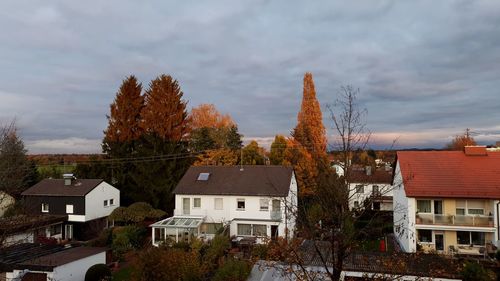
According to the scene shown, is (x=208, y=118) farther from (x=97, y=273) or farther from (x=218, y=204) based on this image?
(x=97, y=273)

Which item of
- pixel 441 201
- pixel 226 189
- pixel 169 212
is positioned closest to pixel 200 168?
pixel 226 189

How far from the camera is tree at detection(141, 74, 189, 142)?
139ft

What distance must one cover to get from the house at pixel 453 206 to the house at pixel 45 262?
793 inches

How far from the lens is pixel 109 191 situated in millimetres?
37938

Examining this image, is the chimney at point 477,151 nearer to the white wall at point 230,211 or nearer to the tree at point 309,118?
the white wall at point 230,211

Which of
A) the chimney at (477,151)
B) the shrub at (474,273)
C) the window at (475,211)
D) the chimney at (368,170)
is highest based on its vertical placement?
the chimney at (477,151)

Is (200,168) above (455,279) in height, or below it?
above

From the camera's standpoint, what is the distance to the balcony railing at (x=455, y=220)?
24.2 meters

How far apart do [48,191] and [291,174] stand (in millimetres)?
23864

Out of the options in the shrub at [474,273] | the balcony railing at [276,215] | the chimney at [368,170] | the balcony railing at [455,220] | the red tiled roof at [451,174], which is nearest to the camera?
the chimney at [368,170]

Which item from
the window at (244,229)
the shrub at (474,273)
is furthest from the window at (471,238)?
the window at (244,229)

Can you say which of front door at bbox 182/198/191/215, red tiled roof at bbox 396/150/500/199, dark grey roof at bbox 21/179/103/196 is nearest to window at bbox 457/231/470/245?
red tiled roof at bbox 396/150/500/199

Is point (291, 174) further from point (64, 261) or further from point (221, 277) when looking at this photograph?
point (64, 261)

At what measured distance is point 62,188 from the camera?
117 feet
